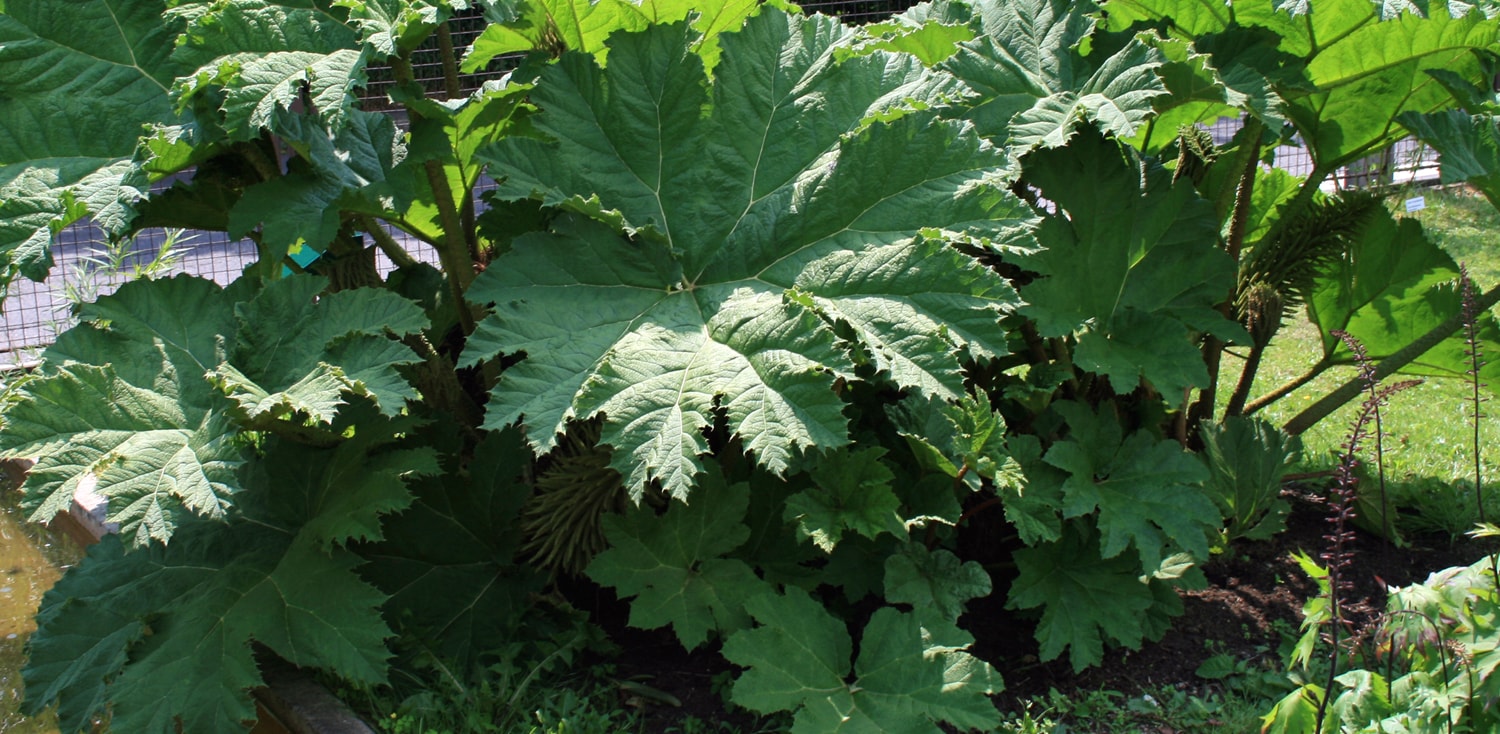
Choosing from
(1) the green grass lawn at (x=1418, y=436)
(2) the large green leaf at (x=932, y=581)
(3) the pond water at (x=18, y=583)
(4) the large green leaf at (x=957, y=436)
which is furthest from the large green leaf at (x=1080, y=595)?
(3) the pond water at (x=18, y=583)

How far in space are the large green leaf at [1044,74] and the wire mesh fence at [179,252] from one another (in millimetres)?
1008

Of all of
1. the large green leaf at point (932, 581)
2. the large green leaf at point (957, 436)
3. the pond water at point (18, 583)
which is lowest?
the pond water at point (18, 583)

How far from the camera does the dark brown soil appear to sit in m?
2.39

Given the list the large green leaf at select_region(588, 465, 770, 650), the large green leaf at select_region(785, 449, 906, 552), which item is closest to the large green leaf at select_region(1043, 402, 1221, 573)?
the large green leaf at select_region(785, 449, 906, 552)

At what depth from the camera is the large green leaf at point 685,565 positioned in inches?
90.2

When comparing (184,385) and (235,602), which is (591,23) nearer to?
(184,385)

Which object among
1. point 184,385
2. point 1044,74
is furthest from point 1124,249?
point 184,385

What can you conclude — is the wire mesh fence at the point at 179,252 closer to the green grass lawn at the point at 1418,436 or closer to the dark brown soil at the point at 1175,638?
the green grass lawn at the point at 1418,436

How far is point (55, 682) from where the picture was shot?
2.30 m

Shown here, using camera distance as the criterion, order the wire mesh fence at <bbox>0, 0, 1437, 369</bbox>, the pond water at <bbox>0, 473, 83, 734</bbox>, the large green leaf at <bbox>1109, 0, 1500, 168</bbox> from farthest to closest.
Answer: the wire mesh fence at <bbox>0, 0, 1437, 369</bbox> → the pond water at <bbox>0, 473, 83, 734</bbox> → the large green leaf at <bbox>1109, 0, 1500, 168</bbox>

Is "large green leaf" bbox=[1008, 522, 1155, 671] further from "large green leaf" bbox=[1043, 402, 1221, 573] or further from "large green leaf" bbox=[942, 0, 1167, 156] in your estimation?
"large green leaf" bbox=[942, 0, 1167, 156]

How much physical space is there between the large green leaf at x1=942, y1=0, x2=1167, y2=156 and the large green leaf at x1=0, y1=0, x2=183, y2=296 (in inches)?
64.5

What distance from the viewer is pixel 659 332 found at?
7.29 feet

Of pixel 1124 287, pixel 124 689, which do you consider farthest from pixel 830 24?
pixel 124 689
